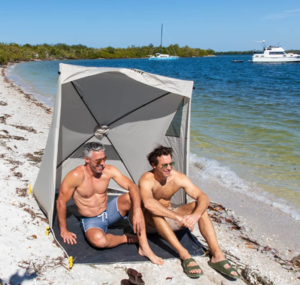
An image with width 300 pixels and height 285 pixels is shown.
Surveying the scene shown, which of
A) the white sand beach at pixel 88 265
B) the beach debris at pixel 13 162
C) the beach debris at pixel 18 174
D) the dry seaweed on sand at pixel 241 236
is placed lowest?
the dry seaweed on sand at pixel 241 236

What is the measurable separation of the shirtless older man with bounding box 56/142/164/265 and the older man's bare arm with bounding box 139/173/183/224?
10 cm

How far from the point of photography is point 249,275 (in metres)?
3.41

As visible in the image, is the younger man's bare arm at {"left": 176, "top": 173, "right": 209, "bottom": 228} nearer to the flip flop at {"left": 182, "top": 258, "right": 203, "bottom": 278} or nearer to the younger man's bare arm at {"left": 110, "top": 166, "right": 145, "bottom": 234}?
the flip flop at {"left": 182, "top": 258, "right": 203, "bottom": 278}

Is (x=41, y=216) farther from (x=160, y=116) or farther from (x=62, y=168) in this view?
(x=160, y=116)

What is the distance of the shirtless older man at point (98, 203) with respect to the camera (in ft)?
11.8

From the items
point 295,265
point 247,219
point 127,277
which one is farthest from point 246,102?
point 127,277

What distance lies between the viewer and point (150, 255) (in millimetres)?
3531

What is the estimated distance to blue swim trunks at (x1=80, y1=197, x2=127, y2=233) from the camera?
3835mm

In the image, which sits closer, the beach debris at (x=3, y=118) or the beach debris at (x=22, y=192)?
the beach debris at (x=22, y=192)

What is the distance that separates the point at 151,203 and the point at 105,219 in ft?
2.50

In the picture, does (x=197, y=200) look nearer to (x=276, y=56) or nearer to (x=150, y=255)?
(x=150, y=255)

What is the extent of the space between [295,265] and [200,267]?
1.18 m

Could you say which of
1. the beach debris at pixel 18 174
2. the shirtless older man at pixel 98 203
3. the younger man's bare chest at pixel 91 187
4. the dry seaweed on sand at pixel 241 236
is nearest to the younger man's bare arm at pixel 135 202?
the shirtless older man at pixel 98 203

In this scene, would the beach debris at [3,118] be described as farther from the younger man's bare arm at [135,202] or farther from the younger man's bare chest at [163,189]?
the younger man's bare chest at [163,189]
